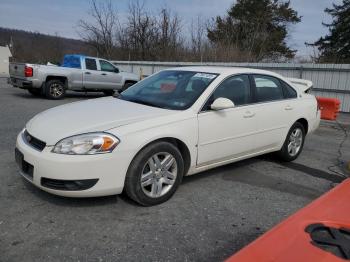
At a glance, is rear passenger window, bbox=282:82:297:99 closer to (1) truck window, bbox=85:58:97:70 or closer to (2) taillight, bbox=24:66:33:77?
(2) taillight, bbox=24:66:33:77

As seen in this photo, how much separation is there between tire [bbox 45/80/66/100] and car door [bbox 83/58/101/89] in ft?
3.31

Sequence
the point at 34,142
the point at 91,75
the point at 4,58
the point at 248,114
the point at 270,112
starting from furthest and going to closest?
the point at 4,58, the point at 91,75, the point at 270,112, the point at 248,114, the point at 34,142

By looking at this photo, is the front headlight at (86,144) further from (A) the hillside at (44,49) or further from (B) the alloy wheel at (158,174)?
(A) the hillside at (44,49)

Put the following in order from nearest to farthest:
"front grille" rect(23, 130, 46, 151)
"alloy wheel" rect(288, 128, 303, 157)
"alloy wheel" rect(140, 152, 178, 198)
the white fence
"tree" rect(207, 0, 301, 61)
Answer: "front grille" rect(23, 130, 46, 151)
"alloy wheel" rect(140, 152, 178, 198)
"alloy wheel" rect(288, 128, 303, 157)
the white fence
"tree" rect(207, 0, 301, 61)

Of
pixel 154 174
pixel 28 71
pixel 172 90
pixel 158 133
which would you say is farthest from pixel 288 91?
pixel 28 71

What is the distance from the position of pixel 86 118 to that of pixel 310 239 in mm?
2711

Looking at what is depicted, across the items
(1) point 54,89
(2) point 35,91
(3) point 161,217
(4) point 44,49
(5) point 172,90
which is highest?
(4) point 44,49

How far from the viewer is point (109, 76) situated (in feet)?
49.4

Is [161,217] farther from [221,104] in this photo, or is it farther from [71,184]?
[221,104]

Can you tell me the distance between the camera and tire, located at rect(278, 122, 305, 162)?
5.70 m

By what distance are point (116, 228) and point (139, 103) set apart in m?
1.72

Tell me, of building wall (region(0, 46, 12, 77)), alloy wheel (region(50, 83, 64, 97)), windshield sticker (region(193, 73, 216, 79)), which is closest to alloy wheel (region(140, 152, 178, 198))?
windshield sticker (region(193, 73, 216, 79))

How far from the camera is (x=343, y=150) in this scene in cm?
709

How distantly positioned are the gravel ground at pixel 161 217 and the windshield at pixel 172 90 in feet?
3.48
